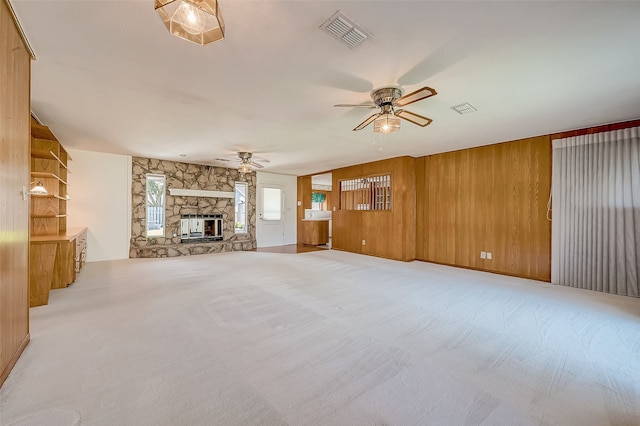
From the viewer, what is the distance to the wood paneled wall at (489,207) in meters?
4.64

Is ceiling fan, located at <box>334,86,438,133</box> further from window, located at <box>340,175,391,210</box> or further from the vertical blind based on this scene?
window, located at <box>340,175,391,210</box>

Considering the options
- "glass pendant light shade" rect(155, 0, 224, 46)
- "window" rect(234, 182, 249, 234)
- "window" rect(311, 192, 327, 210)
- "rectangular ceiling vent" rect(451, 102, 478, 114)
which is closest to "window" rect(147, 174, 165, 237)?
"window" rect(234, 182, 249, 234)

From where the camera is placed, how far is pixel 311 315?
2.89 m

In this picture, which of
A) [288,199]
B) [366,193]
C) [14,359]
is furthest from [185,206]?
[14,359]

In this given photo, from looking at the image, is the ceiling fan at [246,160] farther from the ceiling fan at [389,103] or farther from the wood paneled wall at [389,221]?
the ceiling fan at [389,103]

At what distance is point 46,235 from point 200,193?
11.6 feet

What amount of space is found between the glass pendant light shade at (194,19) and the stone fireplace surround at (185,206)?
6370mm

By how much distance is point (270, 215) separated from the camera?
9.13 metres

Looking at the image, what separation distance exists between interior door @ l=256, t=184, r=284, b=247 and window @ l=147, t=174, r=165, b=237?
279 cm

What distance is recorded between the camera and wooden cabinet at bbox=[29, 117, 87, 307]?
3221mm

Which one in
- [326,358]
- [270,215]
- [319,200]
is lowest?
[326,358]

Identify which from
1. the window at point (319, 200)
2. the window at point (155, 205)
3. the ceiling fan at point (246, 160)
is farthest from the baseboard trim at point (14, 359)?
the window at point (319, 200)

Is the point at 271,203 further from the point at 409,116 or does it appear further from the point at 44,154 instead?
the point at 409,116

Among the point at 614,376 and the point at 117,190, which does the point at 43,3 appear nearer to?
the point at 614,376
